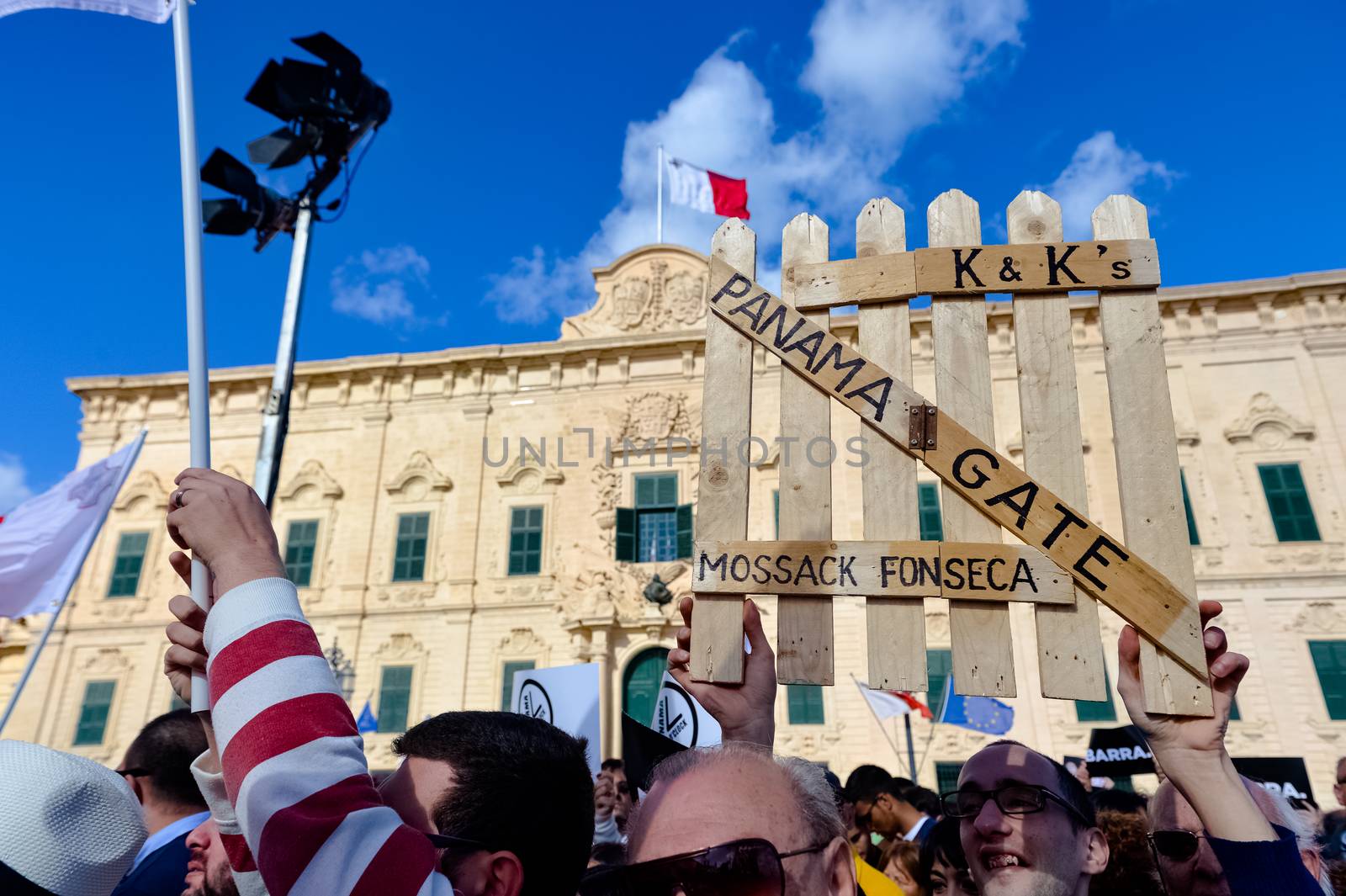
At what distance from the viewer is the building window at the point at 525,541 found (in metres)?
18.1

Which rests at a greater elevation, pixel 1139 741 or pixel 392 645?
pixel 392 645

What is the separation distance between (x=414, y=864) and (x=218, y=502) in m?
0.75

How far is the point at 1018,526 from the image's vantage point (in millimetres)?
2250

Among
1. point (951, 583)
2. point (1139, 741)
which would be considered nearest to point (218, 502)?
point (951, 583)

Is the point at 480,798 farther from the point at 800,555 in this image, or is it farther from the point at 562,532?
the point at 562,532

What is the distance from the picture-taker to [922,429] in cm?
235

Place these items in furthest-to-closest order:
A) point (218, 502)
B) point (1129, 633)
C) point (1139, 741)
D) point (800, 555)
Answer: point (1139, 741) < point (800, 555) < point (1129, 633) < point (218, 502)

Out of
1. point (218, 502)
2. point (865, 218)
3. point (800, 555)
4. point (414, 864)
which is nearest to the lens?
point (414, 864)

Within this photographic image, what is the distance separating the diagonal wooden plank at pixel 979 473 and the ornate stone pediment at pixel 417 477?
1720cm

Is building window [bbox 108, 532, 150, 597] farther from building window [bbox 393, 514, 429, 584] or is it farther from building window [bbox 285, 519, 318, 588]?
building window [bbox 393, 514, 429, 584]

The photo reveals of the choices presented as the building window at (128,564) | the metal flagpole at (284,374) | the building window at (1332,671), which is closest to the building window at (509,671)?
the building window at (128,564)

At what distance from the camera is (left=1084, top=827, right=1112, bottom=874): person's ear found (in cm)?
271

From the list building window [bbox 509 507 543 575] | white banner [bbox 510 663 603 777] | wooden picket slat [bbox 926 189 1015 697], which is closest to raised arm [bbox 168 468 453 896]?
wooden picket slat [bbox 926 189 1015 697]

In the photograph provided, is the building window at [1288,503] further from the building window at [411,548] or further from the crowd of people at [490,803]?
the building window at [411,548]
